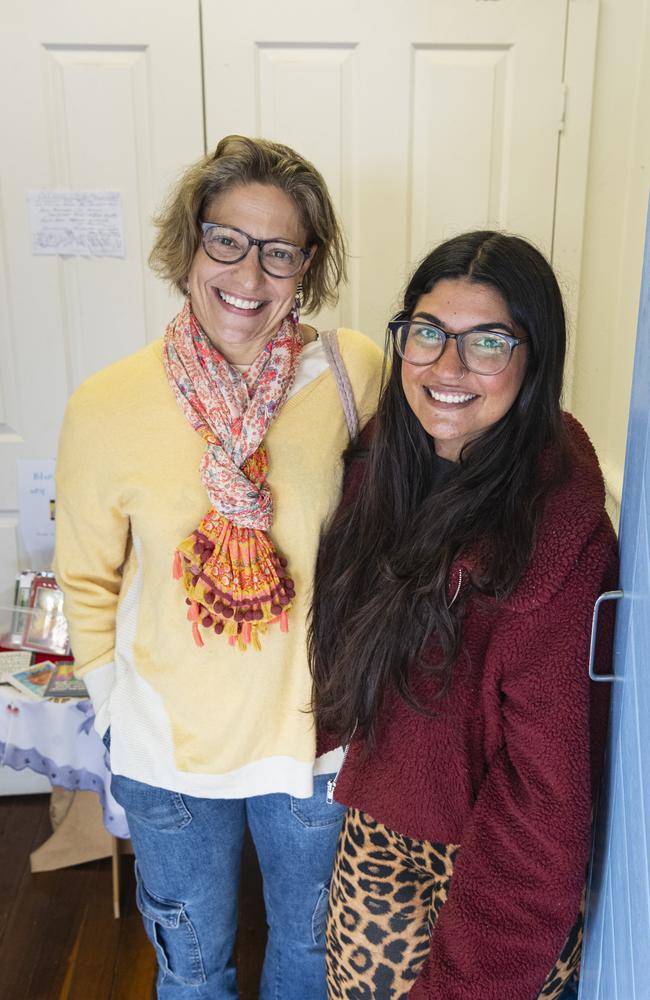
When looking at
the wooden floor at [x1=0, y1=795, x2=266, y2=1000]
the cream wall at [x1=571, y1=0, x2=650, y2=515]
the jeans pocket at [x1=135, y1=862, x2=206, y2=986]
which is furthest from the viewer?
the wooden floor at [x1=0, y1=795, x2=266, y2=1000]

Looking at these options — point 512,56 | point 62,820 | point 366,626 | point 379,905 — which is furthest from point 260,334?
point 62,820

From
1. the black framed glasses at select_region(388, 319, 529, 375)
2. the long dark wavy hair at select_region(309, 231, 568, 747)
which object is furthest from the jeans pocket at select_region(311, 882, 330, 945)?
the black framed glasses at select_region(388, 319, 529, 375)

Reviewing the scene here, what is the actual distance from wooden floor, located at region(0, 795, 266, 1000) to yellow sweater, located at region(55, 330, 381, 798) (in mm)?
826

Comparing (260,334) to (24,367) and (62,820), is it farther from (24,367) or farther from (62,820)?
(62,820)

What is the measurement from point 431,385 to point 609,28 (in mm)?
1250

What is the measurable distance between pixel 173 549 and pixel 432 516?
398mm

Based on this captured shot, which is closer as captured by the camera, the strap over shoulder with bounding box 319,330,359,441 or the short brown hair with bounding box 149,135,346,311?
the short brown hair with bounding box 149,135,346,311

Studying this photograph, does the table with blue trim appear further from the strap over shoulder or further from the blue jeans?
the strap over shoulder

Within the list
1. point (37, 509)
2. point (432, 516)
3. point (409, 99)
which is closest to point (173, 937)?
point (432, 516)

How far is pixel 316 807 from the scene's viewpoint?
4.28ft

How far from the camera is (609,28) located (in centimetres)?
178

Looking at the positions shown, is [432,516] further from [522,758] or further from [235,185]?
[235,185]

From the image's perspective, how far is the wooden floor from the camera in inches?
71.3

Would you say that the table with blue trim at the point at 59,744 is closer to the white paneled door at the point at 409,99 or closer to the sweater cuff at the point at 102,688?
the sweater cuff at the point at 102,688
